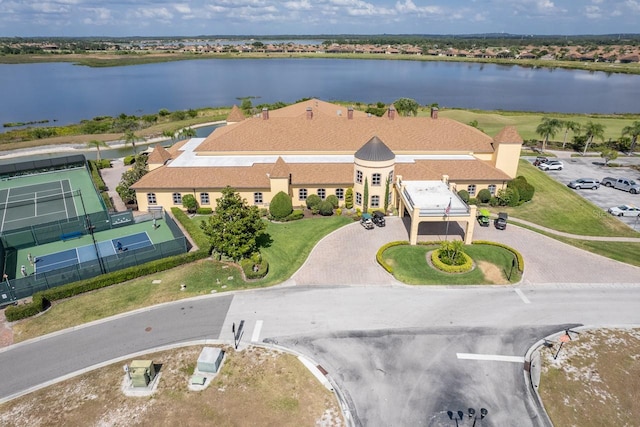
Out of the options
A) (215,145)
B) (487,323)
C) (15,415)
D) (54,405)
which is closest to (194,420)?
(54,405)

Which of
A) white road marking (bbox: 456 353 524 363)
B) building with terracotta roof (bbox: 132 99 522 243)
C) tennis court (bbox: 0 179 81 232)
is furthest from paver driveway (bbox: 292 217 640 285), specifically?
tennis court (bbox: 0 179 81 232)

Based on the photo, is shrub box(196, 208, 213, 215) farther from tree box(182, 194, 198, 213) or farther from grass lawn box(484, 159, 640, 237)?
grass lawn box(484, 159, 640, 237)

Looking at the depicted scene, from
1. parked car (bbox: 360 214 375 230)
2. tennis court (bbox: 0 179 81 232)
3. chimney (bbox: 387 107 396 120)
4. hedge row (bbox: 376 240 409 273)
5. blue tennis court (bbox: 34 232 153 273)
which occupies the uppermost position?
chimney (bbox: 387 107 396 120)

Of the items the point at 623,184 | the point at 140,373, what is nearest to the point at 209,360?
the point at 140,373

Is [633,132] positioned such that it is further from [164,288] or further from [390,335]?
[164,288]

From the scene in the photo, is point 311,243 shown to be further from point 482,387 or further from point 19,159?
point 19,159

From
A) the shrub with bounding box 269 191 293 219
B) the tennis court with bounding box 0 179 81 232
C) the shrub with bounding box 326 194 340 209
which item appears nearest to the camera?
the shrub with bounding box 269 191 293 219

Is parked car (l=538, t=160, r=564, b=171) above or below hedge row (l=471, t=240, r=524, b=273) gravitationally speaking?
above
